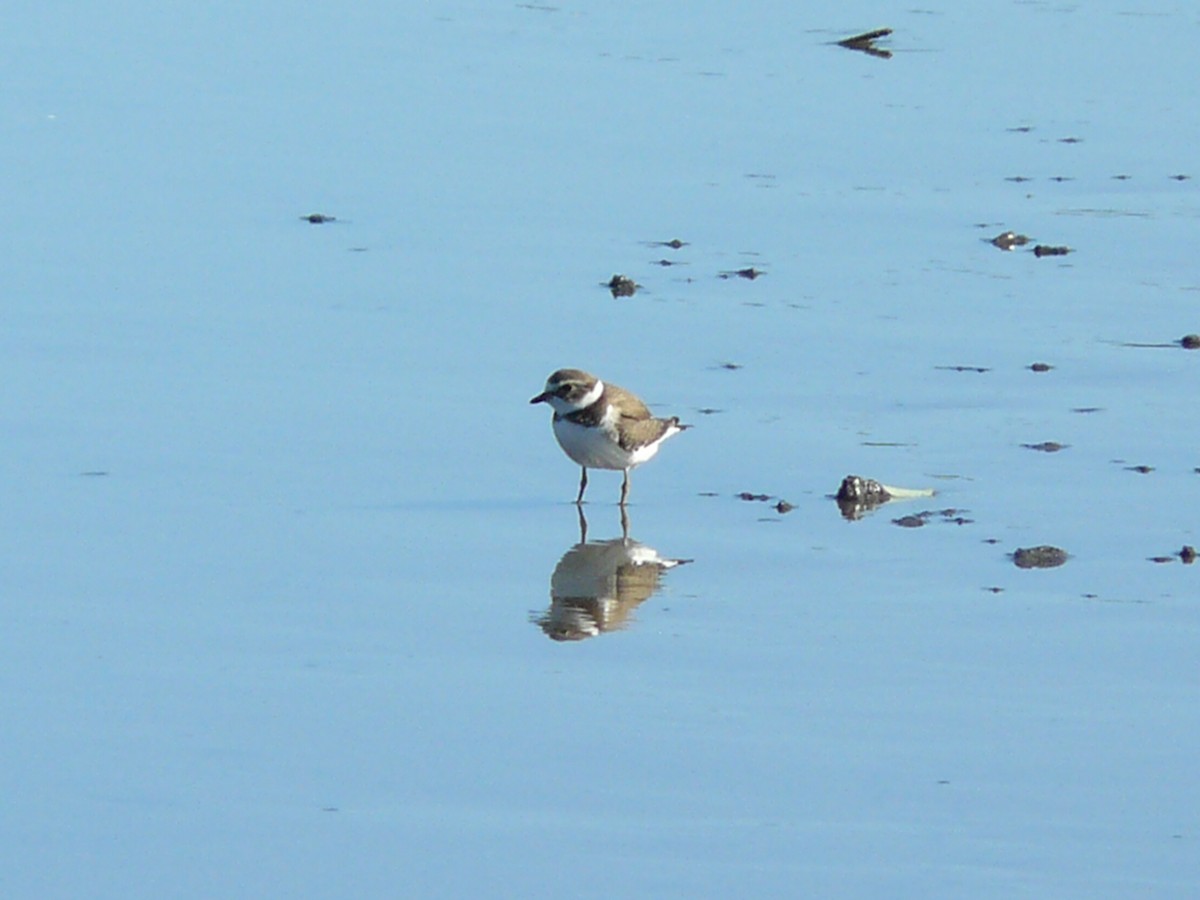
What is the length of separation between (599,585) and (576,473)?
4.49ft

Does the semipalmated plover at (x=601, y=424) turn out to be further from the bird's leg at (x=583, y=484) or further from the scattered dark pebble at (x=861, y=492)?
the scattered dark pebble at (x=861, y=492)

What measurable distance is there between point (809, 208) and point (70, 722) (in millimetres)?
6202

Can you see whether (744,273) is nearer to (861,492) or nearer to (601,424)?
(601,424)

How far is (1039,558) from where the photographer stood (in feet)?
23.5

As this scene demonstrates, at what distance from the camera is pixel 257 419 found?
328 inches

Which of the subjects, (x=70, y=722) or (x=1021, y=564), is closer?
(x=70, y=722)

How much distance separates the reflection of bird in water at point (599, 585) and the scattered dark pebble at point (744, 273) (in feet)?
8.62

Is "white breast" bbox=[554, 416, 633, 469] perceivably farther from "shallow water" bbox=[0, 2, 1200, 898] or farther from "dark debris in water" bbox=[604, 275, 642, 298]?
"dark debris in water" bbox=[604, 275, 642, 298]

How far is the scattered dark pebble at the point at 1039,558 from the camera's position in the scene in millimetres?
7129

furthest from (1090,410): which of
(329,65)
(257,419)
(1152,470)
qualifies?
(329,65)

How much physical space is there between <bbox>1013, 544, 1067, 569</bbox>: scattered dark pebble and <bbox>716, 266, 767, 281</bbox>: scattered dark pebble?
10.6 ft

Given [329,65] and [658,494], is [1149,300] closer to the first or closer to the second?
[658,494]

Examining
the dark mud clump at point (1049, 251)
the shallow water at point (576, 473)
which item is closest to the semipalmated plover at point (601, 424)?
the shallow water at point (576, 473)

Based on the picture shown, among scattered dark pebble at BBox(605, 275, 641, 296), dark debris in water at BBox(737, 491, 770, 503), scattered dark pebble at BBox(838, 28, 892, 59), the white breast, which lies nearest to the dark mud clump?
scattered dark pebble at BBox(605, 275, 641, 296)
